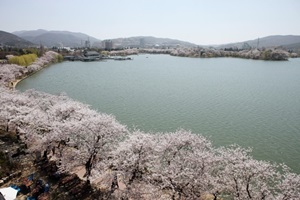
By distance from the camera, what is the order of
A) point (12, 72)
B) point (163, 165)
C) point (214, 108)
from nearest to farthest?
1. point (163, 165)
2. point (214, 108)
3. point (12, 72)

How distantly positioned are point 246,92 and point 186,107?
1338 cm

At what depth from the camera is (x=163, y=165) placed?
11453 millimetres

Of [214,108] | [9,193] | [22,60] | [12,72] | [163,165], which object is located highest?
[22,60]

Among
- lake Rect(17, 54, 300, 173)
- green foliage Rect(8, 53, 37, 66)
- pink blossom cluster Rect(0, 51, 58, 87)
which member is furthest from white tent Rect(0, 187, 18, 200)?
green foliage Rect(8, 53, 37, 66)

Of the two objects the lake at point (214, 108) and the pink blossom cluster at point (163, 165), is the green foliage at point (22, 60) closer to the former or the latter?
Result: the lake at point (214, 108)

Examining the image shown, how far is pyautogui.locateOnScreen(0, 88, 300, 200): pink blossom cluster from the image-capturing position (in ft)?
30.3

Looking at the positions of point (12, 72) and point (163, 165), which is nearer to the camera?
point (163, 165)

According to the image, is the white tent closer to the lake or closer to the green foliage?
the lake

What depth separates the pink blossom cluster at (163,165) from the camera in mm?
9242

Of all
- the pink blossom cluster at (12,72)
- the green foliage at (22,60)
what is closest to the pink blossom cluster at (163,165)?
the pink blossom cluster at (12,72)

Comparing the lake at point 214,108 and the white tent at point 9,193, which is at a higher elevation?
the lake at point 214,108

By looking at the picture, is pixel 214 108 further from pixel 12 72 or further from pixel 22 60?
pixel 22 60

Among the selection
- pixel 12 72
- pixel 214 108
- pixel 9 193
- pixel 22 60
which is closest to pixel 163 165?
pixel 9 193

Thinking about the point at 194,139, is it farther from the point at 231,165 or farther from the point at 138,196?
the point at 138,196
